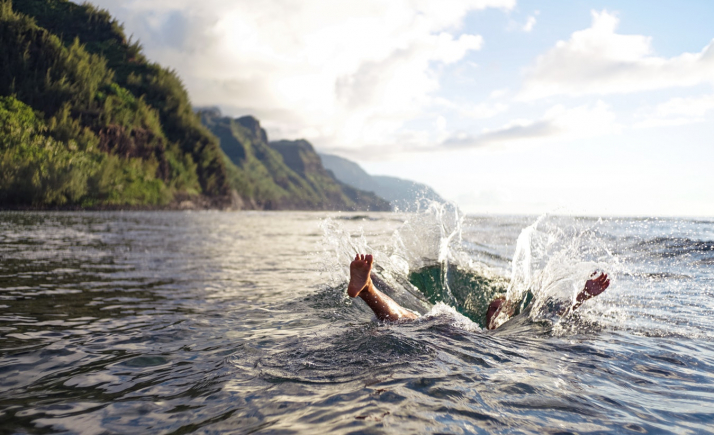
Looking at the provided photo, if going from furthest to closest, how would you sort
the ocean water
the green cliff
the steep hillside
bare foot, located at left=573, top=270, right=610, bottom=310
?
the steep hillside → the green cliff → bare foot, located at left=573, top=270, right=610, bottom=310 → the ocean water

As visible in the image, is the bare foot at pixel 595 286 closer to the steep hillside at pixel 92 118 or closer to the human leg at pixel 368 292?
the human leg at pixel 368 292

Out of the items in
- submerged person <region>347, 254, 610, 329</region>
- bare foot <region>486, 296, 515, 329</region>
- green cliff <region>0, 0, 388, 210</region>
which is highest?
green cliff <region>0, 0, 388, 210</region>

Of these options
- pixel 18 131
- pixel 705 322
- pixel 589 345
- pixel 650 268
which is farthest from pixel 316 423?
pixel 18 131

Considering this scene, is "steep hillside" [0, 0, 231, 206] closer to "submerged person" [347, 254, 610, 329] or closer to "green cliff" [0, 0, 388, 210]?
"green cliff" [0, 0, 388, 210]

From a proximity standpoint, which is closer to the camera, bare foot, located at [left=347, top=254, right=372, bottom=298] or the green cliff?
bare foot, located at [left=347, top=254, right=372, bottom=298]

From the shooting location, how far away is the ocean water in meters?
3.18

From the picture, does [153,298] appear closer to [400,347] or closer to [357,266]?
[357,266]

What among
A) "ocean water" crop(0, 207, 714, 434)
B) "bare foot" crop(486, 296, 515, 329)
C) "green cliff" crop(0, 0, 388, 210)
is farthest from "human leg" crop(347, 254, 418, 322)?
"green cliff" crop(0, 0, 388, 210)

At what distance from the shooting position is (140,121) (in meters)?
95.4

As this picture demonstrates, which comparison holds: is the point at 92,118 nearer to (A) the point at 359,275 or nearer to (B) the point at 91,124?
(B) the point at 91,124

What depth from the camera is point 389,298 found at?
6.35 m

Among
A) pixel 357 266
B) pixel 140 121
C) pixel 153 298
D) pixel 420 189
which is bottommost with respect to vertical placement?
pixel 153 298

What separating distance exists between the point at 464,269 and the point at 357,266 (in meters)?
6.11

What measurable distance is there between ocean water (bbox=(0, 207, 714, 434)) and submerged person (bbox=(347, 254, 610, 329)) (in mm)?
302
